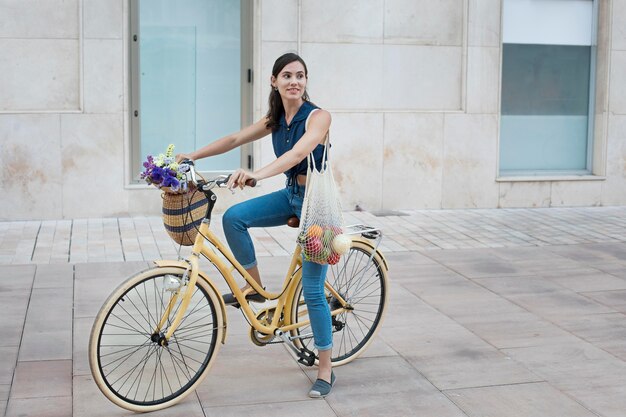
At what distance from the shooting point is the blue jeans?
16.6 ft

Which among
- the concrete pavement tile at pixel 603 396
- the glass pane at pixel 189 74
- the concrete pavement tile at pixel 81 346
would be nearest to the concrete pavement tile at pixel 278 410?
the concrete pavement tile at pixel 81 346

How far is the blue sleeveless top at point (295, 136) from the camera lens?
5090 mm

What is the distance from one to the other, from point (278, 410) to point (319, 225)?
3.05 ft

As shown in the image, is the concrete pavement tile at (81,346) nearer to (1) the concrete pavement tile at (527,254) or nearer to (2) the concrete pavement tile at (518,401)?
(2) the concrete pavement tile at (518,401)

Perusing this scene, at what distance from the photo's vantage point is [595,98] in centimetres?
1268

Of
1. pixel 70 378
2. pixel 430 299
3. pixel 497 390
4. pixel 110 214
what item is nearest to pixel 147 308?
pixel 70 378

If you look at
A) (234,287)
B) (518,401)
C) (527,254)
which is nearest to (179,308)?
(234,287)

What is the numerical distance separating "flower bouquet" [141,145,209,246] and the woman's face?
693 mm

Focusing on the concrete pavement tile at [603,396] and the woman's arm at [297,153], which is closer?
the woman's arm at [297,153]

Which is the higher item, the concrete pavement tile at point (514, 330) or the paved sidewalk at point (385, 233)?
the paved sidewalk at point (385, 233)

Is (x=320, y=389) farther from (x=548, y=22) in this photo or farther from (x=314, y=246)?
(x=548, y=22)

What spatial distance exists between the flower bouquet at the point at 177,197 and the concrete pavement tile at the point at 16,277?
321cm

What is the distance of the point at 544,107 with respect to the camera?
12711 mm

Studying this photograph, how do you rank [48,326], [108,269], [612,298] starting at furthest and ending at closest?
[108,269], [612,298], [48,326]
